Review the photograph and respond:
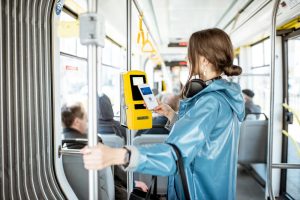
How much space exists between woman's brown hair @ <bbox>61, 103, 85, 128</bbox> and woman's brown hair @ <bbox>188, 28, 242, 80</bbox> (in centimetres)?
198

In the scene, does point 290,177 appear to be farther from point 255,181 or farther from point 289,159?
point 255,181

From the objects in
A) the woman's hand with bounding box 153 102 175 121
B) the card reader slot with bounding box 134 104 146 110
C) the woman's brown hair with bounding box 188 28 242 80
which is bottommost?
the woman's hand with bounding box 153 102 175 121

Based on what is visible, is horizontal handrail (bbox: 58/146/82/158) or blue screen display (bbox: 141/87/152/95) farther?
horizontal handrail (bbox: 58/146/82/158)

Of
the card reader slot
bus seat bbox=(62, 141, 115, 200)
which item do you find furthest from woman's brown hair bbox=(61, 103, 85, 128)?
the card reader slot

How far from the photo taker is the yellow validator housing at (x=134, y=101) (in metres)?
1.57

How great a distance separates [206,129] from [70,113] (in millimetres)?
2210

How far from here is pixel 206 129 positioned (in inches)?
48.6

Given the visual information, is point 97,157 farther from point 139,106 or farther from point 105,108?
point 105,108

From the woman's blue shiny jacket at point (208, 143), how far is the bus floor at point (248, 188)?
9.79 ft

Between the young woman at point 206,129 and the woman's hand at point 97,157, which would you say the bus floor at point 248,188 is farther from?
the woman's hand at point 97,157

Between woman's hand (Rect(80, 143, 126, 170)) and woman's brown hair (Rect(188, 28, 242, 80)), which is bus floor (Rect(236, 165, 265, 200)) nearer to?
woman's brown hair (Rect(188, 28, 242, 80))

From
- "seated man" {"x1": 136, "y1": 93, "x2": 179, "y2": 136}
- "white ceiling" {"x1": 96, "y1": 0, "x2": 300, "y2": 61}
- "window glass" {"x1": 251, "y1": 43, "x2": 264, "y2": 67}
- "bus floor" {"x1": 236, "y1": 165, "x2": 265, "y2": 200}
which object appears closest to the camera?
"white ceiling" {"x1": 96, "y1": 0, "x2": 300, "y2": 61}

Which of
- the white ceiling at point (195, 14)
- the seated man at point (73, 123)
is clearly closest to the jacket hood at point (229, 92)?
the white ceiling at point (195, 14)

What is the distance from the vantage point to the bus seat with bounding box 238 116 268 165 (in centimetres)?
429
